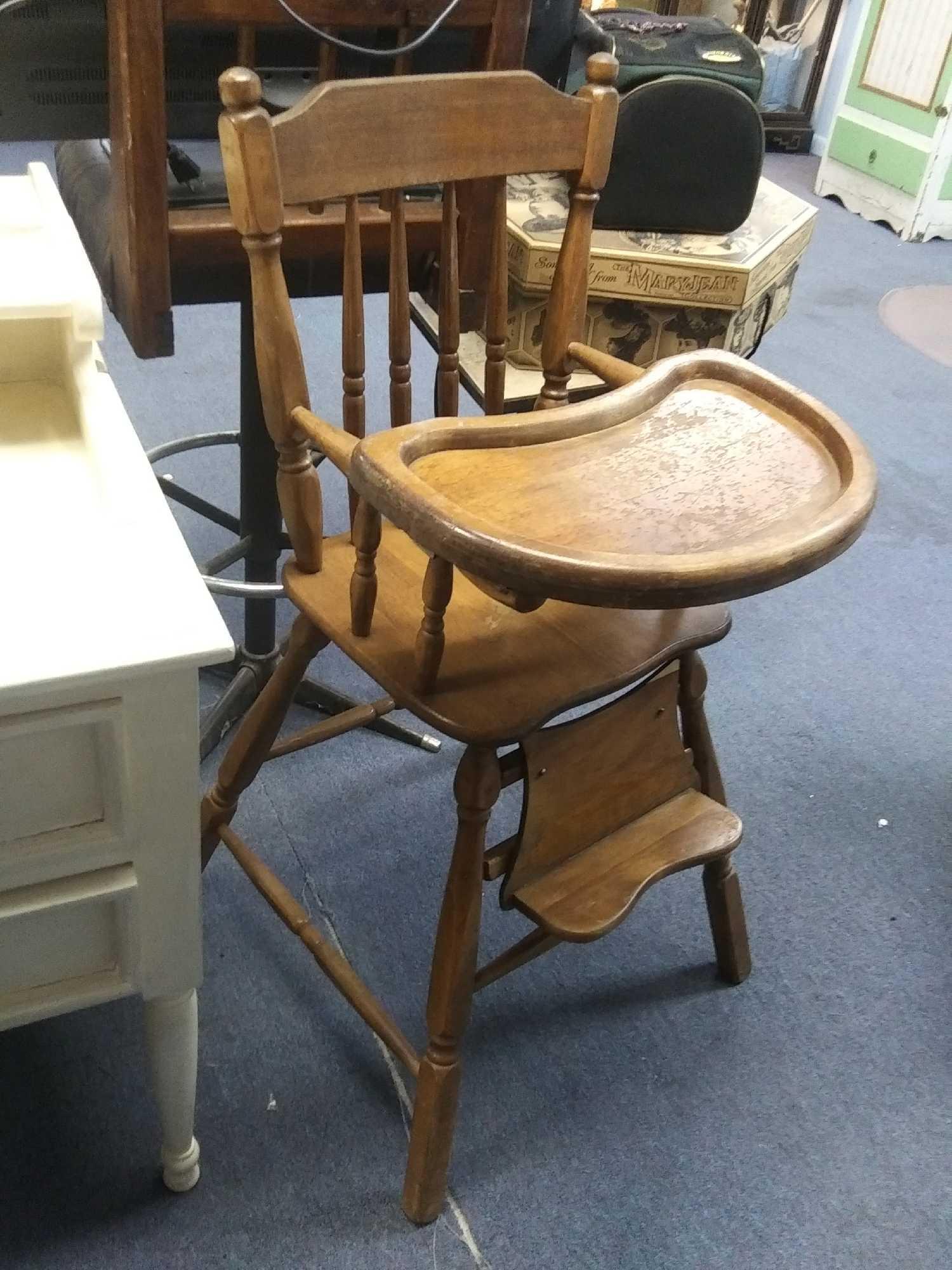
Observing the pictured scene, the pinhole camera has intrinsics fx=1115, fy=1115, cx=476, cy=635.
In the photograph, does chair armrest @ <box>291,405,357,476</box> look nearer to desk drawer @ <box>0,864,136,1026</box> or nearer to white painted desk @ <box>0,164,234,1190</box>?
white painted desk @ <box>0,164,234,1190</box>

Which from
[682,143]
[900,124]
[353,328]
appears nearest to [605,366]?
[353,328]

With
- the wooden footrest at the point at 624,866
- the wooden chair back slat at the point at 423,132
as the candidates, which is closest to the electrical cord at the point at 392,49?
the wooden chair back slat at the point at 423,132

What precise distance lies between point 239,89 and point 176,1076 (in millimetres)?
735

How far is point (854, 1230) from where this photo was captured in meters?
1.02

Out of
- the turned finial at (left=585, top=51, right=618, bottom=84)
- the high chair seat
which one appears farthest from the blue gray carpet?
the turned finial at (left=585, top=51, right=618, bottom=84)

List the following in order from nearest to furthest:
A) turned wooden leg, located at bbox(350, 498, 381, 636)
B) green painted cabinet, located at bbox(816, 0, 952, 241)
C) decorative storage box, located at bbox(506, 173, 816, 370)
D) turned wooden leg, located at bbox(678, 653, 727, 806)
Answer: turned wooden leg, located at bbox(350, 498, 381, 636) → turned wooden leg, located at bbox(678, 653, 727, 806) → decorative storage box, located at bbox(506, 173, 816, 370) → green painted cabinet, located at bbox(816, 0, 952, 241)

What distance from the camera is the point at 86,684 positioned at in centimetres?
59

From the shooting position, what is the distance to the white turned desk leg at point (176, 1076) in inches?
33.4

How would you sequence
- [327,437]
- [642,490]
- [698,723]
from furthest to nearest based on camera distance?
Result: [698,723] → [327,437] → [642,490]

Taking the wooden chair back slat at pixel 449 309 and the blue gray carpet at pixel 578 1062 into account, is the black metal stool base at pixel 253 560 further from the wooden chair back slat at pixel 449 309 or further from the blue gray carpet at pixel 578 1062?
the wooden chair back slat at pixel 449 309

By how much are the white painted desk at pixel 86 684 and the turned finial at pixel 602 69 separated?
45 centimetres

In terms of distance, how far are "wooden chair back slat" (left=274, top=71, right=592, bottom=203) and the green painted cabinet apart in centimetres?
269

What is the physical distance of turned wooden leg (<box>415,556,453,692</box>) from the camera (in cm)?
74

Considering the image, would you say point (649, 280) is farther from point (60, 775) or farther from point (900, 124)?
point (900, 124)
